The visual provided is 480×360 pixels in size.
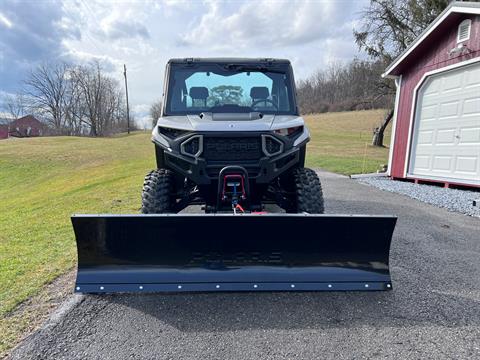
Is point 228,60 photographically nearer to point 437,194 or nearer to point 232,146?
point 232,146

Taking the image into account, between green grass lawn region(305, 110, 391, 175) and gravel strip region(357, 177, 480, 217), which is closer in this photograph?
gravel strip region(357, 177, 480, 217)

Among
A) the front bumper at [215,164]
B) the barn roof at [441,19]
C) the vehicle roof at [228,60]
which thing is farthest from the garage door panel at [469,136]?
the front bumper at [215,164]

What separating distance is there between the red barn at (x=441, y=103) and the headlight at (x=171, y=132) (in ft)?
24.6

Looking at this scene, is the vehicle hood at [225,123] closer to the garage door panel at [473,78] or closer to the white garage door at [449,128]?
the white garage door at [449,128]

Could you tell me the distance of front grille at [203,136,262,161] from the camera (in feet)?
12.3

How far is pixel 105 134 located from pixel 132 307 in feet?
216

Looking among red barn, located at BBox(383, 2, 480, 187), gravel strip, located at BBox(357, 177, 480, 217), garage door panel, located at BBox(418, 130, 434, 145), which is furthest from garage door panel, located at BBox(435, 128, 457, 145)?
gravel strip, located at BBox(357, 177, 480, 217)

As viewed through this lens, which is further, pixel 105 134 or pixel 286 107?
pixel 105 134

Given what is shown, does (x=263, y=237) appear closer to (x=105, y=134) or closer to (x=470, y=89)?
(x=470, y=89)

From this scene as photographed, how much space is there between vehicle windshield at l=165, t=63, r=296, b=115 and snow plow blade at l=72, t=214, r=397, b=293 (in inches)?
76.9

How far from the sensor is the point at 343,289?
2900 millimetres

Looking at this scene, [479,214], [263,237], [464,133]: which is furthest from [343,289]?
[464,133]

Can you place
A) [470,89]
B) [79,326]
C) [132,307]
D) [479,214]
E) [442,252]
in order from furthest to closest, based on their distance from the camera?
[470,89] < [479,214] < [442,252] < [132,307] < [79,326]

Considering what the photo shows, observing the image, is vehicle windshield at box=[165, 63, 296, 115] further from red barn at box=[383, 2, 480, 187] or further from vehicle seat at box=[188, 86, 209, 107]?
red barn at box=[383, 2, 480, 187]
